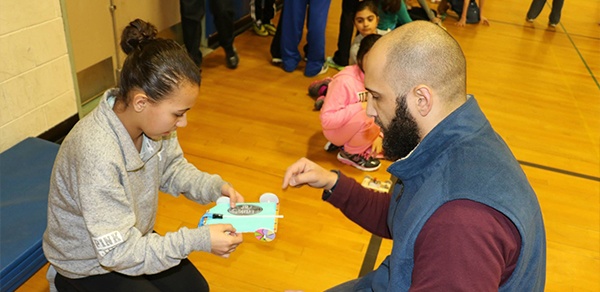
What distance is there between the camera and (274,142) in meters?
3.56

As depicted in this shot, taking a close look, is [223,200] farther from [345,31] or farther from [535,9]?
[535,9]

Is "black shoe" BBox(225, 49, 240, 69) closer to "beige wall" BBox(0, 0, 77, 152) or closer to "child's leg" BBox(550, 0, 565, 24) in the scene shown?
"beige wall" BBox(0, 0, 77, 152)

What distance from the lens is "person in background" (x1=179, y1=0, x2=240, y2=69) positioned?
4.16 m

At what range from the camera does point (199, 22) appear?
4227mm

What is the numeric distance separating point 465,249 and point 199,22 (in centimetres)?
352

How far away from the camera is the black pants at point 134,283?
174 centimetres

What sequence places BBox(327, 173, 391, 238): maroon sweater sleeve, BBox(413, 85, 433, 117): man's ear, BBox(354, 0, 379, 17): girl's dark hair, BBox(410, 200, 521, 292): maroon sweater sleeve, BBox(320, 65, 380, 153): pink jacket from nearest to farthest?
BBox(410, 200, 521, 292): maroon sweater sleeve → BBox(413, 85, 433, 117): man's ear → BBox(327, 173, 391, 238): maroon sweater sleeve → BBox(320, 65, 380, 153): pink jacket → BBox(354, 0, 379, 17): girl's dark hair

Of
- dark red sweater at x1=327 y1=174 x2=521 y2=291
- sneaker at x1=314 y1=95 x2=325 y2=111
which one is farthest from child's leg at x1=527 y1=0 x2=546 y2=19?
dark red sweater at x1=327 y1=174 x2=521 y2=291

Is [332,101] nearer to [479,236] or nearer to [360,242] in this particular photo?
[360,242]

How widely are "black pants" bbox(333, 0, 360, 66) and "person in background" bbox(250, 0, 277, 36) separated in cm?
96

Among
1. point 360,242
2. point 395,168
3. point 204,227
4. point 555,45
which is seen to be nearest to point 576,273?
point 360,242

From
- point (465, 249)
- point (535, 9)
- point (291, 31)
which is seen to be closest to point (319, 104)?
point (291, 31)

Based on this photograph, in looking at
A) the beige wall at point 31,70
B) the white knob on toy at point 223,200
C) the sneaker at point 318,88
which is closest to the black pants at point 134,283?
the white knob on toy at point 223,200

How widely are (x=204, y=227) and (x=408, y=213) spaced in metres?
0.67
